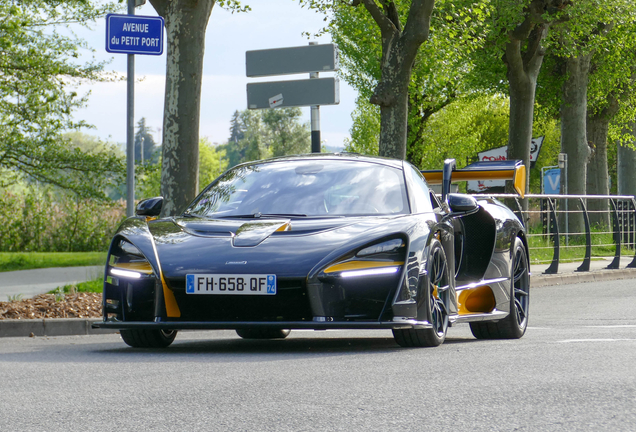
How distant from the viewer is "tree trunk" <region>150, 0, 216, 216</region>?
11.7 meters

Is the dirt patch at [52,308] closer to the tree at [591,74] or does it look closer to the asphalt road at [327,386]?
the asphalt road at [327,386]

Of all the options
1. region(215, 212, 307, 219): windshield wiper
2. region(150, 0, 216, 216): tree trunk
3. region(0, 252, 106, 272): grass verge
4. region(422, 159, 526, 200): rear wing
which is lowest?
region(0, 252, 106, 272): grass verge

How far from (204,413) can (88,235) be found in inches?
866

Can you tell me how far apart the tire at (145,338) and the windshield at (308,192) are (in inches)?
37.4

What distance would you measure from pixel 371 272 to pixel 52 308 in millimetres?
4903

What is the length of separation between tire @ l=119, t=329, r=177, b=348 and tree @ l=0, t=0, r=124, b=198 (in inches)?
505

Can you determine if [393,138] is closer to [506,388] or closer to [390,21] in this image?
[390,21]

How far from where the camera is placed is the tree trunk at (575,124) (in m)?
27.1

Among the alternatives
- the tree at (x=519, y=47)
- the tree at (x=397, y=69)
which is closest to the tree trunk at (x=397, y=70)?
the tree at (x=397, y=69)

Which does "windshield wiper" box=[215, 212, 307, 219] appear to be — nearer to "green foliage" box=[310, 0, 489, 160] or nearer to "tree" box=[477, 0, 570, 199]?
"green foliage" box=[310, 0, 489, 160]

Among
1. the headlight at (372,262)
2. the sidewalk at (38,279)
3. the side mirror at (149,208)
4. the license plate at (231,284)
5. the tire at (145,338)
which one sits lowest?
the sidewalk at (38,279)

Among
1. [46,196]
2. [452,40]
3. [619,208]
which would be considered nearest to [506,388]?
[619,208]

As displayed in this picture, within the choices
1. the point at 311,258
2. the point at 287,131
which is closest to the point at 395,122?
the point at 311,258

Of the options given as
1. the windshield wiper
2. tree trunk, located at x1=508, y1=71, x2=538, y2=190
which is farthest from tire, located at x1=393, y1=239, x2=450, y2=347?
tree trunk, located at x1=508, y1=71, x2=538, y2=190
